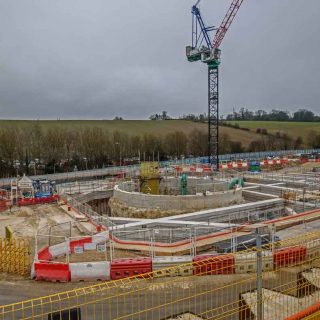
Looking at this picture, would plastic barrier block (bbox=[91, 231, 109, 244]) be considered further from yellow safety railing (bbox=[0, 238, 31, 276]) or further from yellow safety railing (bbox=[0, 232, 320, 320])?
yellow safety railing (bbox=[0, 232, 320, 320])

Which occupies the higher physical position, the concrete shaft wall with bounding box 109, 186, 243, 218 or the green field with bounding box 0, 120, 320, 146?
the green field with bounding box 0, 120, 320, 146

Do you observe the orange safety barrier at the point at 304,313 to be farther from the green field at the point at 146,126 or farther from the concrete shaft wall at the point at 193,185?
the green field at the point at 146,126

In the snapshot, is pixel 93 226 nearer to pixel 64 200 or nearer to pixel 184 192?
pixel 64 200

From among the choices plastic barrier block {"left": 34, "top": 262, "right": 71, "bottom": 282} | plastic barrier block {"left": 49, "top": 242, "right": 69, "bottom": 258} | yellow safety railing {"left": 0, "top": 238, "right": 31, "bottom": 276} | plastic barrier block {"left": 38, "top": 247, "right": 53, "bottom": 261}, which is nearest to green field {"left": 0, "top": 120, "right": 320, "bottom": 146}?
plastic barrier block {"left": 49, "top": 242, "right": 69, "bottom": 258}

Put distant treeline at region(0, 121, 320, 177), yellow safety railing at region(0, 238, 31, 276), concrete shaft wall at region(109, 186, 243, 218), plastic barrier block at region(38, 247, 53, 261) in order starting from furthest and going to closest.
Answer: distant treeline at region(0, 121, 320, 177)
concrete shaft wall at region(109, 186, 243, 218)
plastic barrier block at region(38, 247, 53, 261)
yellow safety railing at region(0, 238, 31, 276)

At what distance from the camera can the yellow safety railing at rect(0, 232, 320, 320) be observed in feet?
20.4

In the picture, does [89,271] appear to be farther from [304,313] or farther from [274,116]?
[274,116]

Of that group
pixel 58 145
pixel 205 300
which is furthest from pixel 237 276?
pixel 58 145

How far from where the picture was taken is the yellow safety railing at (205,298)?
621 cm

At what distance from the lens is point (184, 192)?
90.8 ft

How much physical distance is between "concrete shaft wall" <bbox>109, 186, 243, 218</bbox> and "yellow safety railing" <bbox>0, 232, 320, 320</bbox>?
1224 cm

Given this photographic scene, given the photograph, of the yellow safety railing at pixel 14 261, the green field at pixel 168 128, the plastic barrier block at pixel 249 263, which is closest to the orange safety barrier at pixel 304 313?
the plastic barrier block at pixel 249 263

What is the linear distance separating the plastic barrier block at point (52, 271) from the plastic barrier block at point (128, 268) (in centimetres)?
121

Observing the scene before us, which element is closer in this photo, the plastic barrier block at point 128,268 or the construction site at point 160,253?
the construction site at point 160,253
